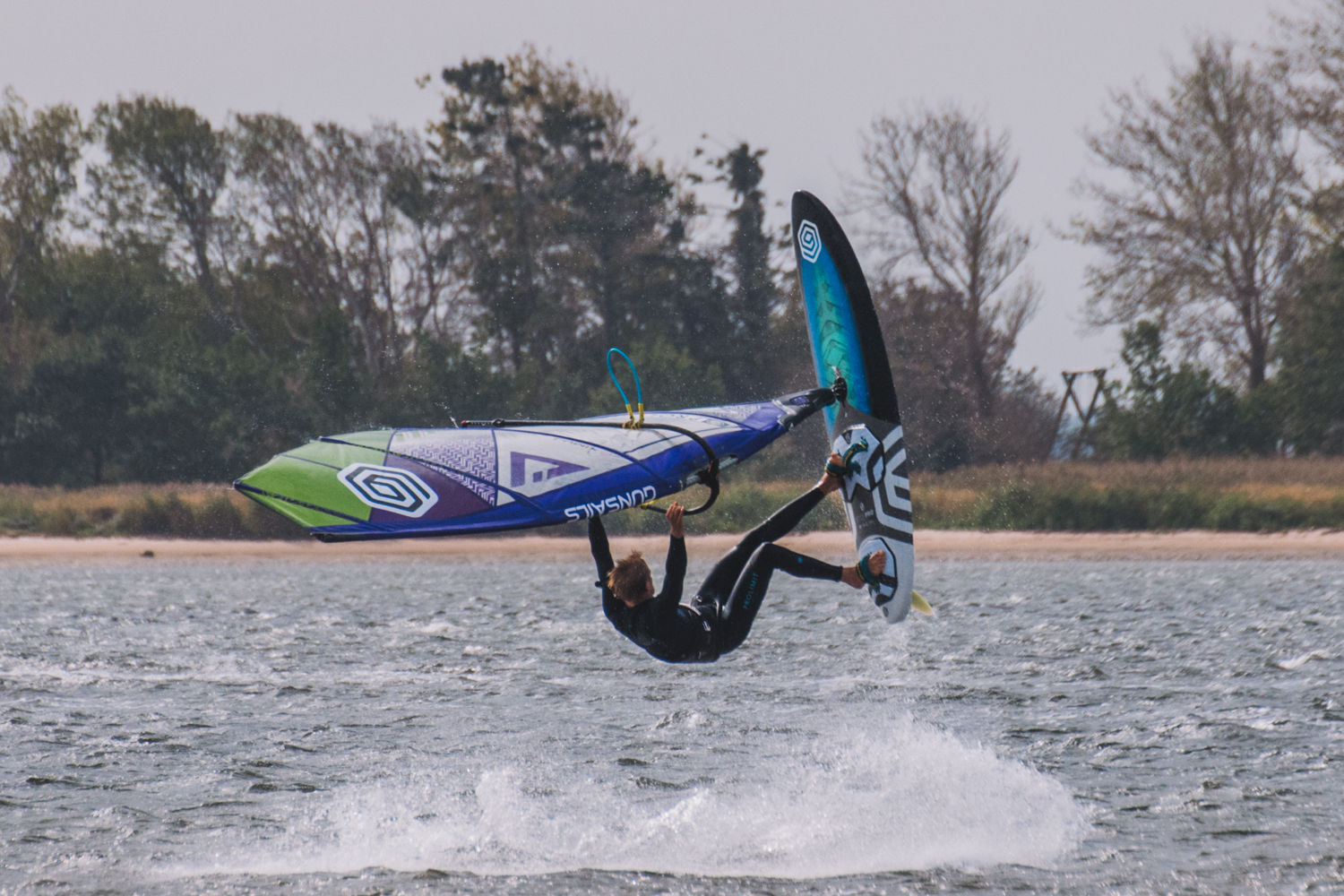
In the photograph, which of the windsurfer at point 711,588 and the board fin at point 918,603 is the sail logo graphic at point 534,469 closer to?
the windsurfer at point 711,588

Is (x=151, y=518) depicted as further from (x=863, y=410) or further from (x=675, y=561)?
(x=675, y=561)

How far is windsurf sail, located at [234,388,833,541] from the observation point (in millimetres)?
7336

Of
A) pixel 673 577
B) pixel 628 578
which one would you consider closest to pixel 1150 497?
pixel 628 578

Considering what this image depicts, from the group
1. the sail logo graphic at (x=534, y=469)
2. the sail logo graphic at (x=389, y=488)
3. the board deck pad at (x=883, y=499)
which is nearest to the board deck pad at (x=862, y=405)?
the board deck pad at (x=883, y=499)

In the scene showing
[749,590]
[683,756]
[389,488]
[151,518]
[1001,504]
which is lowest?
[683,756]

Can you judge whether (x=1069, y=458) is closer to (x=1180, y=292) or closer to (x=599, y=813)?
(x=1180, y=292)

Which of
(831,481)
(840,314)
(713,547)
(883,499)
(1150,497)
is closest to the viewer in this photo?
(831,481)

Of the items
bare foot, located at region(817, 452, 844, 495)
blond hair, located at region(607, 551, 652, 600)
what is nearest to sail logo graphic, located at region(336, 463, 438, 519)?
blond hair, located at region(607, 551, 652, 600)

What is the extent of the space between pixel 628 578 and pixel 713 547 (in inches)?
902

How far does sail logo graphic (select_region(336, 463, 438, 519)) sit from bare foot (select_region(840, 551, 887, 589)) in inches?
94.0

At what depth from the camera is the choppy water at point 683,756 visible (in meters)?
8.45

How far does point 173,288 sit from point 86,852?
37.0 m

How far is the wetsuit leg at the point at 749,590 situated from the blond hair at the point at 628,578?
539 mm

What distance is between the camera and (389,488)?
7.41m
